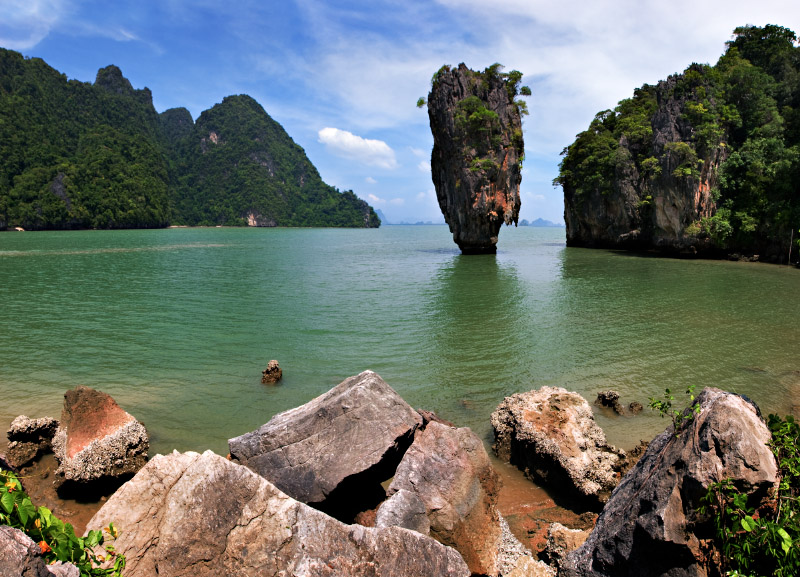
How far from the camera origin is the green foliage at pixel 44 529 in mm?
2473

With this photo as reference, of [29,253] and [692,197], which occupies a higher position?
[692,197]

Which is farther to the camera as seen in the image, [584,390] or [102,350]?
[102,350]

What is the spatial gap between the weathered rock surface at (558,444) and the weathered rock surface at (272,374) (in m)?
5.55

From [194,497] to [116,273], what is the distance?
3037 cm

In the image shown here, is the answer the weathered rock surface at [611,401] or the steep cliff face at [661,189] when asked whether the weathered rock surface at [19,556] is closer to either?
the weathered rock surface at [611,401]

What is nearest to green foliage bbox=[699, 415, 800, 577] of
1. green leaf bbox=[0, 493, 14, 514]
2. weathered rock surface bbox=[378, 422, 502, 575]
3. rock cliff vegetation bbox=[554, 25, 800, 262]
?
weathered rock surface bbox=[378, 422, 502, 575]

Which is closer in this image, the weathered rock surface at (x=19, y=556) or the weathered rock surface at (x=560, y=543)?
the weathered rock surface at (x=19, y=556)

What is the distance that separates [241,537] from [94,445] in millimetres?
4374

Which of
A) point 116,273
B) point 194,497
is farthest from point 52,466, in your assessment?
point 116,273

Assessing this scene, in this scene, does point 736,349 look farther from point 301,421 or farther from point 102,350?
point 102,350

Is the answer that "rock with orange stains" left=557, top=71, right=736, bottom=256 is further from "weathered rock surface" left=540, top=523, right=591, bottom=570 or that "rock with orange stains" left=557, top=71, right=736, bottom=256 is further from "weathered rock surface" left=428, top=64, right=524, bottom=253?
"weathered rock surface" left=540, top=523, right=591, bottom=570

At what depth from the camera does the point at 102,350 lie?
1266 centimetres

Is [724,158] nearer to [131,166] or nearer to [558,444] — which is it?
[558,444]

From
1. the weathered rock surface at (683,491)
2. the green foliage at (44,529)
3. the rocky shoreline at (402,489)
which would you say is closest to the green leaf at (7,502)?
the green foliage at (44,529)
